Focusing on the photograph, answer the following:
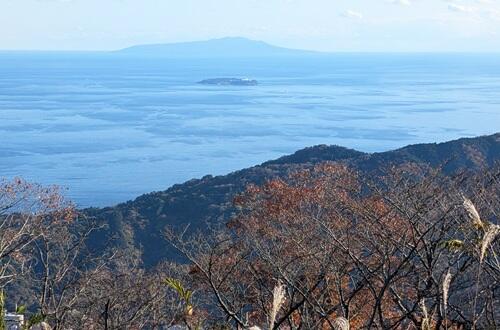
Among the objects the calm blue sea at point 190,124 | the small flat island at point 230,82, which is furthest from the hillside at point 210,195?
the small flat island at point 230,82

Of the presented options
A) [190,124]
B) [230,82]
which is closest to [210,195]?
[190,124]

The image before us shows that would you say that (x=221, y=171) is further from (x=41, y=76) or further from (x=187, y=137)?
(x=41, y=76)

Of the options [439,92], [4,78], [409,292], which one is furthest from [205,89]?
[409,292]

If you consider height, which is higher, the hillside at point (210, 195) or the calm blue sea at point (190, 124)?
the hillside at point (210, 195)

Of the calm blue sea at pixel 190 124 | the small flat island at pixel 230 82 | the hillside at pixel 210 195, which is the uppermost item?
the hillside at pixel 210 195

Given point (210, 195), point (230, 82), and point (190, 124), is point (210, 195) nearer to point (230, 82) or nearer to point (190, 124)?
point (190, 124)

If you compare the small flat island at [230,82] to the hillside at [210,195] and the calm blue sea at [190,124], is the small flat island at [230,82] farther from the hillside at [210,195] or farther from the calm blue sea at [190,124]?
the hillside at [210,195]

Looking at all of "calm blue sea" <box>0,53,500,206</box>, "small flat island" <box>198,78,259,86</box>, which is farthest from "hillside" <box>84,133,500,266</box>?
"small flat island" <box>198,78,259,86</box>
